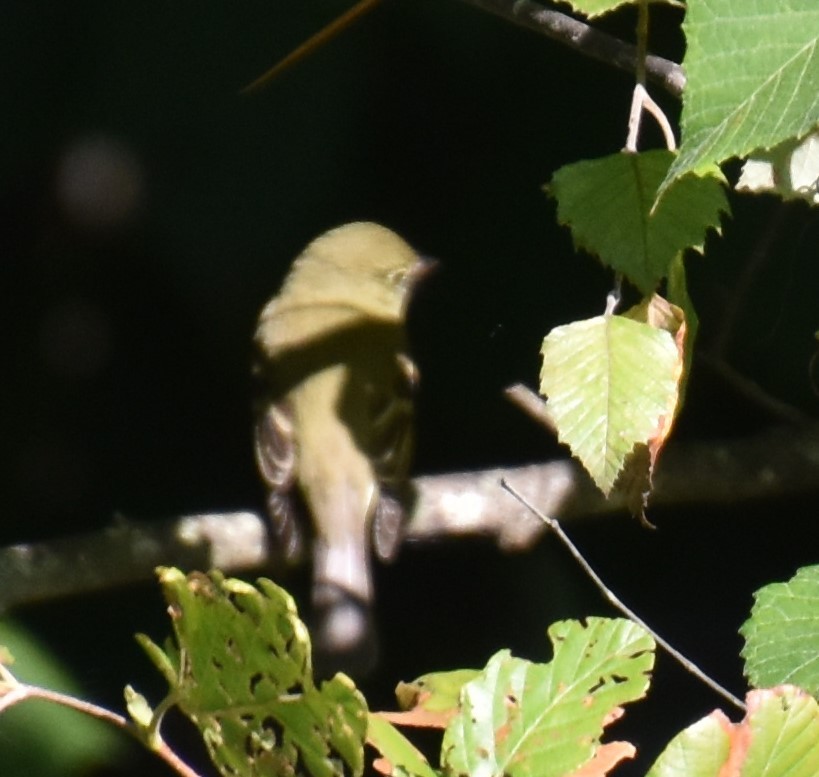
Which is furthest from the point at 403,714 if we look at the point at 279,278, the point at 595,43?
the point at 279,278

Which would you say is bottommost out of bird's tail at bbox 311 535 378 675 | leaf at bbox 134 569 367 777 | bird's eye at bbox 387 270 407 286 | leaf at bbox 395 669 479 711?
bird's tail at bbox 311 535 378 675

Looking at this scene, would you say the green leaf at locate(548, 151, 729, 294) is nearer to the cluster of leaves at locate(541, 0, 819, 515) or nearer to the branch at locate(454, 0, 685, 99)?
the cluster of leaves at locate(541, 0, 819, 515)

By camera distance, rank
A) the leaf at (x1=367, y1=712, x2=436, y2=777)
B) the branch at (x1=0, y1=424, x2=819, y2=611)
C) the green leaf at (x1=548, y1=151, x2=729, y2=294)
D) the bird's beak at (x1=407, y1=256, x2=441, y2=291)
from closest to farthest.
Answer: the leaf at (x1=367, y1=712, x2=436, y2=777) → the green leaf at (x1=548, y1=151, x2=729, y2=294) → the branch at (x1=0, y1=424, x2=819, y2=611) → the bird's beak at (x1=407, y1=256, x2=441, y2=291)

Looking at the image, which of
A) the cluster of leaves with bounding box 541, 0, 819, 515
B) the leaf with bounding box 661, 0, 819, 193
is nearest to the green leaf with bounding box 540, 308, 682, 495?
the cluster of leaves with bounding box 541, 0, 819, 515

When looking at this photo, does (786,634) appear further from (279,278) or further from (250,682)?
(279,278)

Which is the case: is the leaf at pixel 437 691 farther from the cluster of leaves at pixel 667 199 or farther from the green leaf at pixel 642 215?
the green leaf at pixel 642 215

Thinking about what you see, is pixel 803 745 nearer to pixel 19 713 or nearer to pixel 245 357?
pixel 19 713

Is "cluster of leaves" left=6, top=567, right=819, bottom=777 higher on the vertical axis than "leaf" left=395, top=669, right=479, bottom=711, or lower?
higher

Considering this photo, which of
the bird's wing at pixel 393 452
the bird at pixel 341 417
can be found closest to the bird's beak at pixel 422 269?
the bird at pixel 341 417
